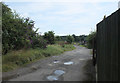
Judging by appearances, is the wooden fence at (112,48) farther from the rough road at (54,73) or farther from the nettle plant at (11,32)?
the nettle plant at (11,32)

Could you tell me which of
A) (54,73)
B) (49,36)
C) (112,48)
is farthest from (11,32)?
(49,36)

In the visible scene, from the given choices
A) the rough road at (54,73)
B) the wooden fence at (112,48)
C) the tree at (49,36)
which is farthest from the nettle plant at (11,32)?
the tree at (49,36)

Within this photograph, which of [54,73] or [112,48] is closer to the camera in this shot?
[112,48]

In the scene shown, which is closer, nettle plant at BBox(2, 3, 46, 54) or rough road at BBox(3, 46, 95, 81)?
rough road at BBox(3, 46, 95, 81)

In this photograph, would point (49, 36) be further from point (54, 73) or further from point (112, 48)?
point (112, 48)

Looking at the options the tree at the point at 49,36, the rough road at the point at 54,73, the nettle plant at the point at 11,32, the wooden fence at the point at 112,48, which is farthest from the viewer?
the tree at the point at 49,36

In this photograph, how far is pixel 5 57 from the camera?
19.0ft

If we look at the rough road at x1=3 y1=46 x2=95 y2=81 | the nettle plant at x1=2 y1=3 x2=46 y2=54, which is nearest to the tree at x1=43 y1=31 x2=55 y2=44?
the nettle plant at x1=2 y1=3 x2=46 y2=54

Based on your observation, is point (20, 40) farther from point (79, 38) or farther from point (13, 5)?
point (79, 38)

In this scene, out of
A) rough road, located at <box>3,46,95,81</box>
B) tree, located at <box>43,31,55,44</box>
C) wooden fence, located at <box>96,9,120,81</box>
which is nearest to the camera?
wooden fence, located at <box>96,9,120,81</box>

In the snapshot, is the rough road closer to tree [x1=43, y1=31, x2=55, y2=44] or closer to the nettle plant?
the nettle plant

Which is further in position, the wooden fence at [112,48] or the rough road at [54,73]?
the rough road at [54,73]

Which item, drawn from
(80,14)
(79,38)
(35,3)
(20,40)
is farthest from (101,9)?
(79,38)

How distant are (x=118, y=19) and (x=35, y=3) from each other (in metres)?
7.06
